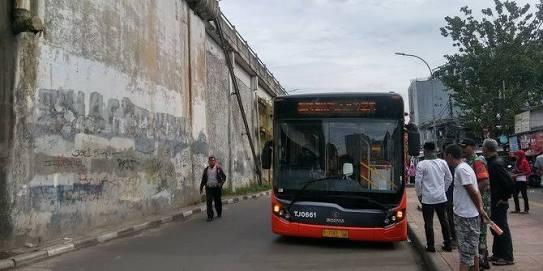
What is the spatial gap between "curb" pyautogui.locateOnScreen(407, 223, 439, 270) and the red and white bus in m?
0.39

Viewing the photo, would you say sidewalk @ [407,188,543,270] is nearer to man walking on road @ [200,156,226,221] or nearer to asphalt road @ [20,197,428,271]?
asphalt road @ [20,197,428,271]

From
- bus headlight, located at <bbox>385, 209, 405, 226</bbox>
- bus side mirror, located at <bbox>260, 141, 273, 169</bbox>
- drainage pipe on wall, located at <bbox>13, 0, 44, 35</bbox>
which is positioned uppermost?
drainage pipe on wall, located at <bbox>13, 0, 44, 35</bbox>

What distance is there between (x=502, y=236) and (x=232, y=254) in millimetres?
4272

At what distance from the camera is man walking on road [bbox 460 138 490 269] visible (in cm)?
695

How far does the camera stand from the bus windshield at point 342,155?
33.1 feet

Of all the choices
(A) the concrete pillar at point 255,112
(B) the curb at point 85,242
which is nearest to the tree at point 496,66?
(A) the concrete pillar at point 255,112

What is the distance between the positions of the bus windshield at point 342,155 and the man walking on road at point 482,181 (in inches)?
97.3

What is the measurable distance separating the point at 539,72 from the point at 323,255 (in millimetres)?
25388

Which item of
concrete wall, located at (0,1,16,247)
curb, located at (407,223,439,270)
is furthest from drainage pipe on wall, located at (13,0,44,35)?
curb, located at (407,223,439,270)

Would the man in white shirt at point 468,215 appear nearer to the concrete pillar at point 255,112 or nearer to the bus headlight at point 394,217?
the bus headlight at point 394,217

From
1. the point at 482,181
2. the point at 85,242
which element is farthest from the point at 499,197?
the point at 85,242

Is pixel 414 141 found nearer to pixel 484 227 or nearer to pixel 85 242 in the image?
pixel 484 227

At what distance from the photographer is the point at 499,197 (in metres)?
7.40

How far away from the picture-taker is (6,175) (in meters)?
9.56
